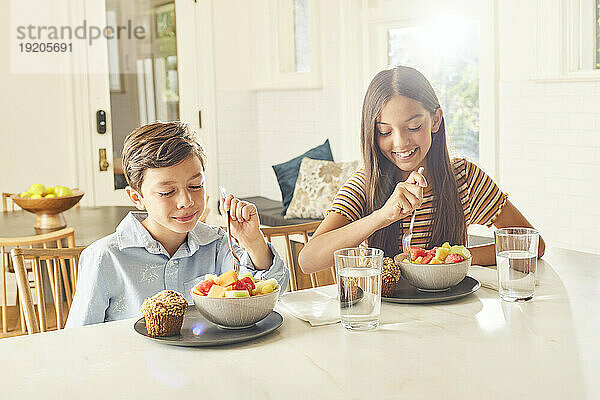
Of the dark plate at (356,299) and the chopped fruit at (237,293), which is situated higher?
the chopped fruit at (237,293)

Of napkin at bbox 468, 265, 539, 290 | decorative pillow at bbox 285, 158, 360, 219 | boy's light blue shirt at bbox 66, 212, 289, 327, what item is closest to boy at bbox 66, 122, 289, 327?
boy's light blue shirt at bbox 66, 212, 289, 327

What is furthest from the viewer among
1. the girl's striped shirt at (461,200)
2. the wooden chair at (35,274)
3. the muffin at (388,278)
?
the girl's striped shirt at (461,200)

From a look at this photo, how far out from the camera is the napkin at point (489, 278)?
155 centimetres

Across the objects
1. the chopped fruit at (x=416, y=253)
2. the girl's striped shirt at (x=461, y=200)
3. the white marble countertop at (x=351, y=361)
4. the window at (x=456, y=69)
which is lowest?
the white marble countertop at (x=351, y=361)

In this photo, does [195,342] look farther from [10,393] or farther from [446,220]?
[446,220]

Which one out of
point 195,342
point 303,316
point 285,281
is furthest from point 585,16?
point 195,342

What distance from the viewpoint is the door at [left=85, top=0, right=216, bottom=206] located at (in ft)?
18.4

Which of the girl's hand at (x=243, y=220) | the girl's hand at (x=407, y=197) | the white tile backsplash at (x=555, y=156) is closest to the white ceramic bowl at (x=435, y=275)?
the girl's hand at (x=407, y=197)

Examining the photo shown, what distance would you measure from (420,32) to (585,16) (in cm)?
121

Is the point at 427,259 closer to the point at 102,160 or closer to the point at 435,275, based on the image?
the point at 435,275

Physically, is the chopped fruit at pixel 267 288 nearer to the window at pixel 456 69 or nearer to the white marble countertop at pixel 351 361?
the white marble countertop at pixel 351 361

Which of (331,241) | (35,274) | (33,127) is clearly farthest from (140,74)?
(331,241)

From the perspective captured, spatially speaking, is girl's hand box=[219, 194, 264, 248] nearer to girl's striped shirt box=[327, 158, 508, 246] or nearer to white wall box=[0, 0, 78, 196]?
girl's striped shirt box=[327, 158, 508, 246]

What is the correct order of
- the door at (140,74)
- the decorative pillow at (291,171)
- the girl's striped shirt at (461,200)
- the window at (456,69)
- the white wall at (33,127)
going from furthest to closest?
1. the door at (140,74)
2. the white wall at (33,127)
3. the decorative pillow at (291,171)
4. the window at (456,69)
5. the girl's striped shirt at (461,200)
